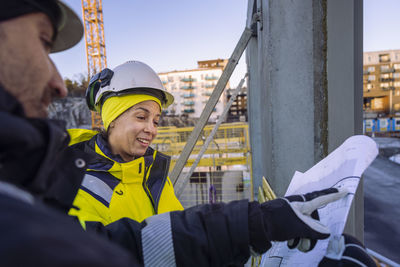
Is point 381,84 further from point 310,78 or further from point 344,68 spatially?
point 310,78

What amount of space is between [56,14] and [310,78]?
194cm

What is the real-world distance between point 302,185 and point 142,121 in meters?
1.31

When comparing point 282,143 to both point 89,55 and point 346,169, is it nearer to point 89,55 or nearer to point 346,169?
point 346,169

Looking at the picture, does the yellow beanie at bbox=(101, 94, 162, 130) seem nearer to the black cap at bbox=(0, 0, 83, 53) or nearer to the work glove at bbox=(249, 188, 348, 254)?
the black cap at bbox=(0, 0, 83, 53)

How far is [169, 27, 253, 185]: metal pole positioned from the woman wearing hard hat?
0.70 meters

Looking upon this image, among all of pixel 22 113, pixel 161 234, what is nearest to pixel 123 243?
pixel 161 234

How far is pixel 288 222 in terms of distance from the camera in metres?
1.00

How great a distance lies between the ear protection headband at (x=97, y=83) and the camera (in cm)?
198

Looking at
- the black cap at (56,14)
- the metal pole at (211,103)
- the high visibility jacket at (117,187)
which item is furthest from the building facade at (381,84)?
the black cap at (56,14)

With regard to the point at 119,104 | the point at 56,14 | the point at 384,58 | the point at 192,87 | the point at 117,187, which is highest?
the point at 192,87

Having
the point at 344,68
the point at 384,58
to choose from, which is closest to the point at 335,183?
the point at 344,68

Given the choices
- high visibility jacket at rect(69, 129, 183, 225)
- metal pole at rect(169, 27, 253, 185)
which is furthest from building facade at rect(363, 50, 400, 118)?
high visibility jacket at rect(69, 129, 183, 225)

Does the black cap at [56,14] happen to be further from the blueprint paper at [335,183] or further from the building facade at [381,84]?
the building facade at [381,84]

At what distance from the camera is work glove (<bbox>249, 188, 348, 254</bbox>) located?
966 mm
